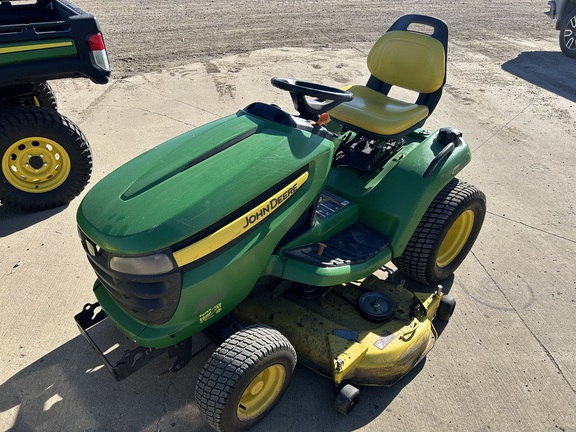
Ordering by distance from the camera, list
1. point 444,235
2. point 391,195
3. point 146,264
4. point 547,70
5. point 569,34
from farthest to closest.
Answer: point 569,34, point 547,70, point 444,235, point 391,195, point 146,264

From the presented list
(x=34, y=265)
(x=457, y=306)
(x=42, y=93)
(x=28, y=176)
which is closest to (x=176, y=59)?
(x=42, y=93)

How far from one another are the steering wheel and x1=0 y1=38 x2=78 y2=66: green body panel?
225 centimetres

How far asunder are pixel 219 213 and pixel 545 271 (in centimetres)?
271

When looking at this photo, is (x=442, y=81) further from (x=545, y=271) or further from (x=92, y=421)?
(x=92, y=421)

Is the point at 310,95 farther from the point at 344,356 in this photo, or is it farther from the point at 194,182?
the point at 344,356

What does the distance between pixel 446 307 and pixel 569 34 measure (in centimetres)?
864

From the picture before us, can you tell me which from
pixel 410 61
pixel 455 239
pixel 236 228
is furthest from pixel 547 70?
pixel 236 228

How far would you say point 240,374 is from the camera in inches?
84.1

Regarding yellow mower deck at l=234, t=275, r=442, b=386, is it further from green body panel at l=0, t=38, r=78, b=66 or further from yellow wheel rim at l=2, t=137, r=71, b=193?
green body panel at l=0, t=38, r=78, b=66

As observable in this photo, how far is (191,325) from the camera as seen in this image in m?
2.25

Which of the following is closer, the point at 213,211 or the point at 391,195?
the point at 213,211

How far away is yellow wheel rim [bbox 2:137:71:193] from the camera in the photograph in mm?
4043

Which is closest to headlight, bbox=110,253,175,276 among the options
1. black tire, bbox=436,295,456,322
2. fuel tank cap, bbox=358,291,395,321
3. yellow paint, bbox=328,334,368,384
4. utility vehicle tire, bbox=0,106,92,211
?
yellow paint, bbox=328,334,368,384

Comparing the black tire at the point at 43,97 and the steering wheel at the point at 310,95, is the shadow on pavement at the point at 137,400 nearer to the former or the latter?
the steering wheel at the point at 310,95
